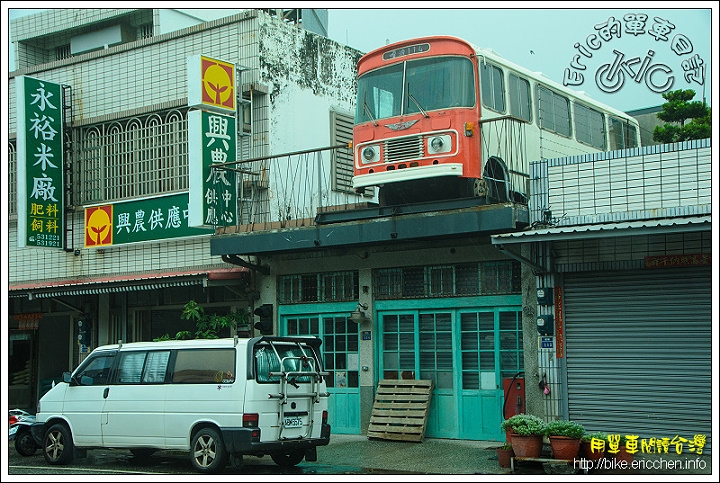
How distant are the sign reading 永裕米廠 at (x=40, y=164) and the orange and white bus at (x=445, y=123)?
7.94 meters

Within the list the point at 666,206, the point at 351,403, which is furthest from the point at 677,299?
the point at 351,403

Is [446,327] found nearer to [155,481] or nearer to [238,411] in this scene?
[238,411]

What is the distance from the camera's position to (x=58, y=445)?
14266mm

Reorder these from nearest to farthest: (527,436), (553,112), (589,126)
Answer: (527,436)
(553,112)
(589,126)

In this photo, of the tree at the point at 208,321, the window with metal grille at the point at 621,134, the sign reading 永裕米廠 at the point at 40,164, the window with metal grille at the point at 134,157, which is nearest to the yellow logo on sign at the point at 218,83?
the window with metal grille at the point at 134,157

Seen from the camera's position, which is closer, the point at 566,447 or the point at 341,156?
the point at 566,447

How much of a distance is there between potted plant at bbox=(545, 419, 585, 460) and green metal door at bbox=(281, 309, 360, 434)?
5353 mm

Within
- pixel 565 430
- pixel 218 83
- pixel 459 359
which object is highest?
pixel 218 83

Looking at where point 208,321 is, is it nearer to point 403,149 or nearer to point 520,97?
point 403,149

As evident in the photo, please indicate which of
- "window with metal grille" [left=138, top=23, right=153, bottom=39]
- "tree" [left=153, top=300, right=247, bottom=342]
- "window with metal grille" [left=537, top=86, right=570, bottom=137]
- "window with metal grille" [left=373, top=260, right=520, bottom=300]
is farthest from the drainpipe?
"window with metal grille" [left=138, top=23, right=153, bottom=39]

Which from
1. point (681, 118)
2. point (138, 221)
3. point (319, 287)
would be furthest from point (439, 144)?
point (681, 118)

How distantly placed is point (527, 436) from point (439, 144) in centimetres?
474

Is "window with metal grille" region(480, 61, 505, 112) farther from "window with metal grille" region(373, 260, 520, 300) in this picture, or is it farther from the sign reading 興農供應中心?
the sign reading 興農供應中心

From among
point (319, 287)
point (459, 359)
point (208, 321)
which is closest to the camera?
point (459, 359)
